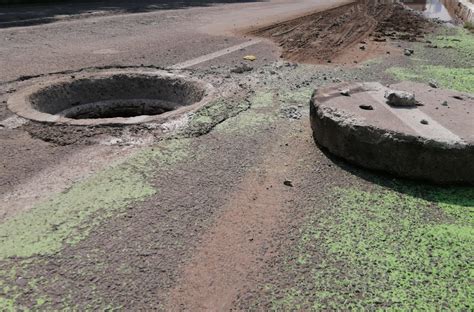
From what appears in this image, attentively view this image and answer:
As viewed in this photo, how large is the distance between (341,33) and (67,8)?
8.52 m

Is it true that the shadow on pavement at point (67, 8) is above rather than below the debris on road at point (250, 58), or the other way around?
above

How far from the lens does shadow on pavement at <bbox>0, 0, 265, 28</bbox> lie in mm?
11289

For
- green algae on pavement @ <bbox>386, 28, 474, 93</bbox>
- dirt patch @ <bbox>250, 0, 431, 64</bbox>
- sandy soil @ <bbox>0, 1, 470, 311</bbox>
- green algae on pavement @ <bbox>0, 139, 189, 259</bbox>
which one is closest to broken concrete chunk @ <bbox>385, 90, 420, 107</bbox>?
sandy soil @ <bbox>0, 1, 470, 311</bbox>

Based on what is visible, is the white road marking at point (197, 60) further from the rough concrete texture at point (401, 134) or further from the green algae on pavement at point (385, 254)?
the green algae on pavement at point (385, 254)

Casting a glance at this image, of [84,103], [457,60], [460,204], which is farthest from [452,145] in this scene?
[457,60]

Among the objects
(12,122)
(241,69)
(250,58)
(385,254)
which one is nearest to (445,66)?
(250,58)

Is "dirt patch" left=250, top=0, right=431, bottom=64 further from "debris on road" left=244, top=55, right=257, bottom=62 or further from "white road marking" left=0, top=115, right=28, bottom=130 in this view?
"white road marking" left=0, top=115, right=28, bottom=130

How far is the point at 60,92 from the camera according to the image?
18.7ft

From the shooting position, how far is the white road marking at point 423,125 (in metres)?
Result: 3.50

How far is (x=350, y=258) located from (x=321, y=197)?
0.76m

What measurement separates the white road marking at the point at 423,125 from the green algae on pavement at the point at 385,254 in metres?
0.42

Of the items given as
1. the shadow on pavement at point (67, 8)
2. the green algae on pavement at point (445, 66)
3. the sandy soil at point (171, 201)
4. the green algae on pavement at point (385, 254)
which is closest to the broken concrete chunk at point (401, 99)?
the sandy soil at point (171, 201)

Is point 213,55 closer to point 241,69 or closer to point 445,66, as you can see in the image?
point 241,69

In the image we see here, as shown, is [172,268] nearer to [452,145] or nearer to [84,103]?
[452,145]
